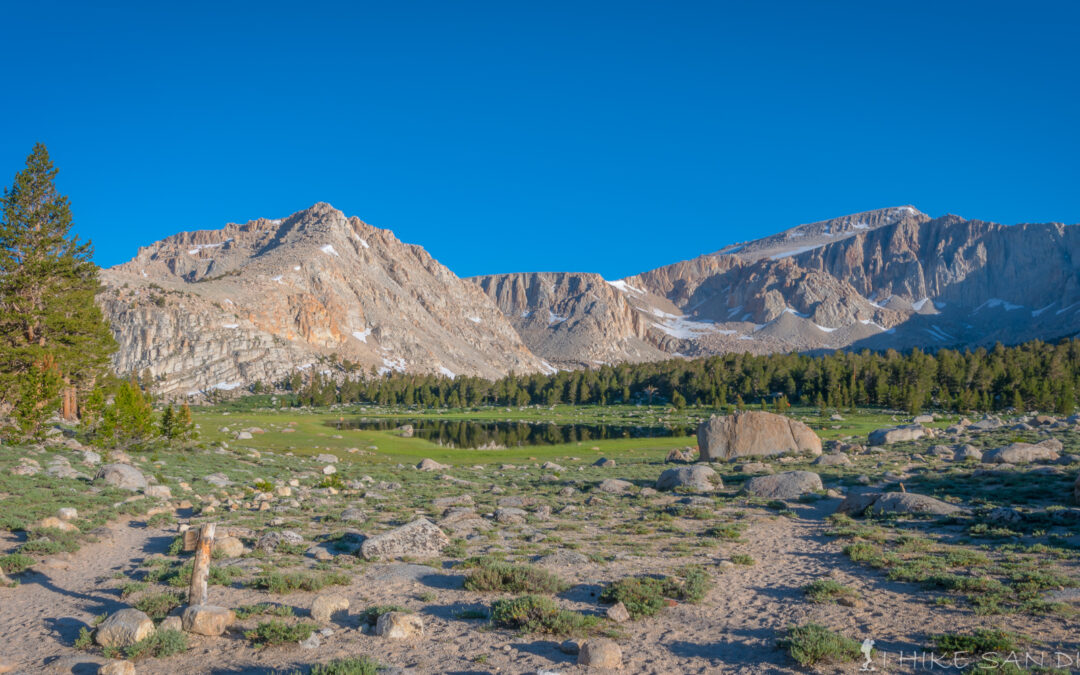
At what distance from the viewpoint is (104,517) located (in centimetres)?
1681

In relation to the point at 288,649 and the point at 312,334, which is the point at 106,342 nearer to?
the point at 288,649

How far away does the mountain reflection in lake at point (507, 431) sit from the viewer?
220 feet

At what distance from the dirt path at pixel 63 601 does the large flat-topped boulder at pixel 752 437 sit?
29980mm

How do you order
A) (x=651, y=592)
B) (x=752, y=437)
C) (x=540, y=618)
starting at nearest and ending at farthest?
(x=540, y=618) < (x=651, y=592) < (x=752, y=437)

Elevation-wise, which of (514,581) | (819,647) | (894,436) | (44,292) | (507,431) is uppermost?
(44,292)

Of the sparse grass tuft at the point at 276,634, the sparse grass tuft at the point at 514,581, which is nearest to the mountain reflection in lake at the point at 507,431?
the sparse grass tuft at the point at 514,581

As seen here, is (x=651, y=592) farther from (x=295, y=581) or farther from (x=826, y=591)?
Result: (x=295, y=581)

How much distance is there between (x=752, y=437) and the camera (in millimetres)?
37406

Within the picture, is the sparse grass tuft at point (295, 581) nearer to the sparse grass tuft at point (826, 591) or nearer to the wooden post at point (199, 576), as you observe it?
the wooden post at point (199, 576)

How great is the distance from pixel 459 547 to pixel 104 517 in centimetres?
1042

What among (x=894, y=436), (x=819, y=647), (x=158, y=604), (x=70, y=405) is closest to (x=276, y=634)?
(x=158, y=604)

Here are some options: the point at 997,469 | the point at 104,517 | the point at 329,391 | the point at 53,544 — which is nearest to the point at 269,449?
the point at 104,517

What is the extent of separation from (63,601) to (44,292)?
3760 centimetres

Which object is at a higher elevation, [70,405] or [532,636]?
[70,405]
